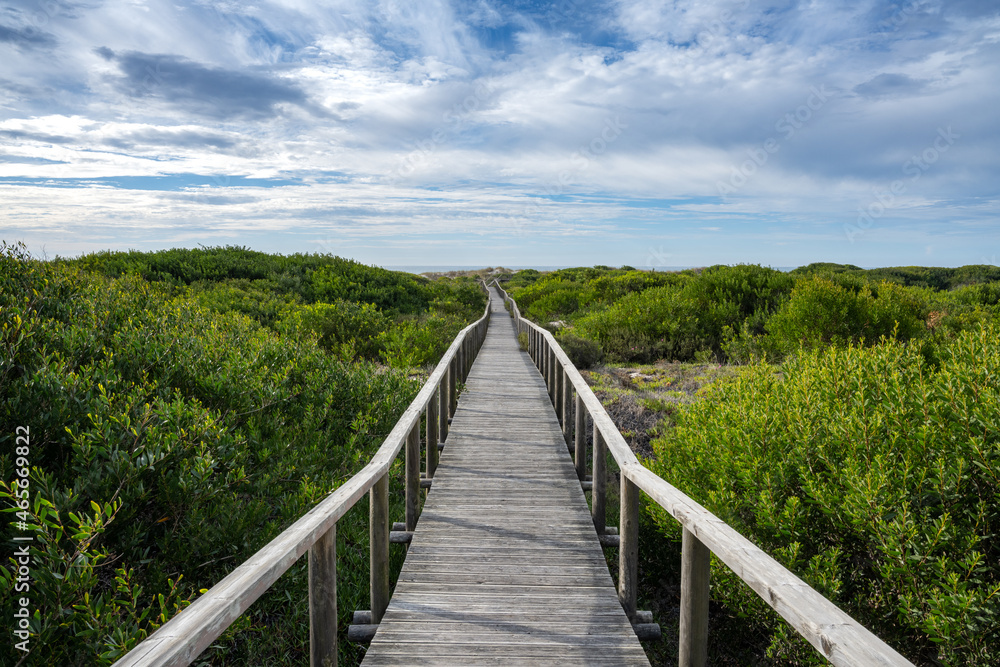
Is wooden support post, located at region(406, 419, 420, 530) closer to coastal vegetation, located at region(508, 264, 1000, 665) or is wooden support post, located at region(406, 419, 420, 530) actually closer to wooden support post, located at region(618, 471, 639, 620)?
wooden support post, located at region(618, 471, 639, 620)

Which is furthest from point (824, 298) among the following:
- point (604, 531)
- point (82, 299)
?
point (82, 299)

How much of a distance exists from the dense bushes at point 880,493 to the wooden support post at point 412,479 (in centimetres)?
192

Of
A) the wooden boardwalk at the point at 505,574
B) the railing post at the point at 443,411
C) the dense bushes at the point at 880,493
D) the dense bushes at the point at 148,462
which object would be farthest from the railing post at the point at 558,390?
the dense bushes at the point at 880,493

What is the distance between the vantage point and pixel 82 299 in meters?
5.55

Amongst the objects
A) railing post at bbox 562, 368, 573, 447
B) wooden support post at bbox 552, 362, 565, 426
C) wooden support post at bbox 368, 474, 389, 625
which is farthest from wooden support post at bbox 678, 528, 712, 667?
wooden support post at bbox 552, 362, 565, 426

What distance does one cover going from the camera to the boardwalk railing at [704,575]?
1.38 meters

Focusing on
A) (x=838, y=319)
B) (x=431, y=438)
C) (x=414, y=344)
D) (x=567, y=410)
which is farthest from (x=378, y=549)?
(x=838, y=319)

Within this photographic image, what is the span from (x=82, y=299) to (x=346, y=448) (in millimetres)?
3195

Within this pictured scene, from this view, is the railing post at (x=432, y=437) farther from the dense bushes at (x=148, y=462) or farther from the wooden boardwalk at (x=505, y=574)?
the dense bushes at (x=148, y=462)

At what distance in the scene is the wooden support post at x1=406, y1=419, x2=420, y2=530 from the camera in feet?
13.7

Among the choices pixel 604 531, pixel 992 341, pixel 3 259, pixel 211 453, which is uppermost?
pixel 3 259

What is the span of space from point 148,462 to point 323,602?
1721 millimetres

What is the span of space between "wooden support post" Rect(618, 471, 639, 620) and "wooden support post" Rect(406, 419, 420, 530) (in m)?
1.72

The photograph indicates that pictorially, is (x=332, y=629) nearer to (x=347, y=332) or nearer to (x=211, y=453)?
(x=211, y=453)
